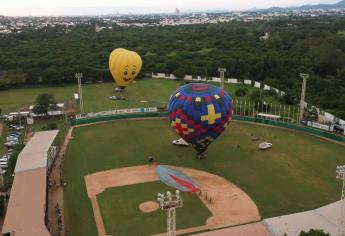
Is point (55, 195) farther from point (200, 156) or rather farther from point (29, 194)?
point (200, 156)

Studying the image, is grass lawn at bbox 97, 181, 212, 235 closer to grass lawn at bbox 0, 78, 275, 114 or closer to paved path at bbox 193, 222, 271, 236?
paved path at bbox 193, 222, 271, 236

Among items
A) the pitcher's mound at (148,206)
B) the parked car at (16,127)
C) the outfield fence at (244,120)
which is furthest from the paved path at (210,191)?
the parked car at (16,127)

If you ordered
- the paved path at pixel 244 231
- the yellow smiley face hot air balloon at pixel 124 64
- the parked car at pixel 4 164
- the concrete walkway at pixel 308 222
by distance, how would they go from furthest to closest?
the yellow smiley face hot air balloon at pixel 124 64 < the parked car at pixel 4 164 < the paved path at pixel 244 231 < the concrete walkway at pixel 308 222

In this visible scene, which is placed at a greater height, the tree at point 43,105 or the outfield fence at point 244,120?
the tree at point 43,105

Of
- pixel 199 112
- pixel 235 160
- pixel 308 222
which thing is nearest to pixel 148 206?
pixel 199 112

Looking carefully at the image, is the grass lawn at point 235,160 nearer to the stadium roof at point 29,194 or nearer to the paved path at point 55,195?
the paved path at point 55,195

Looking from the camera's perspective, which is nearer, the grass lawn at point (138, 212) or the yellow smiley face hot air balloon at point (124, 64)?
the grass lawn at point (138, 212)
